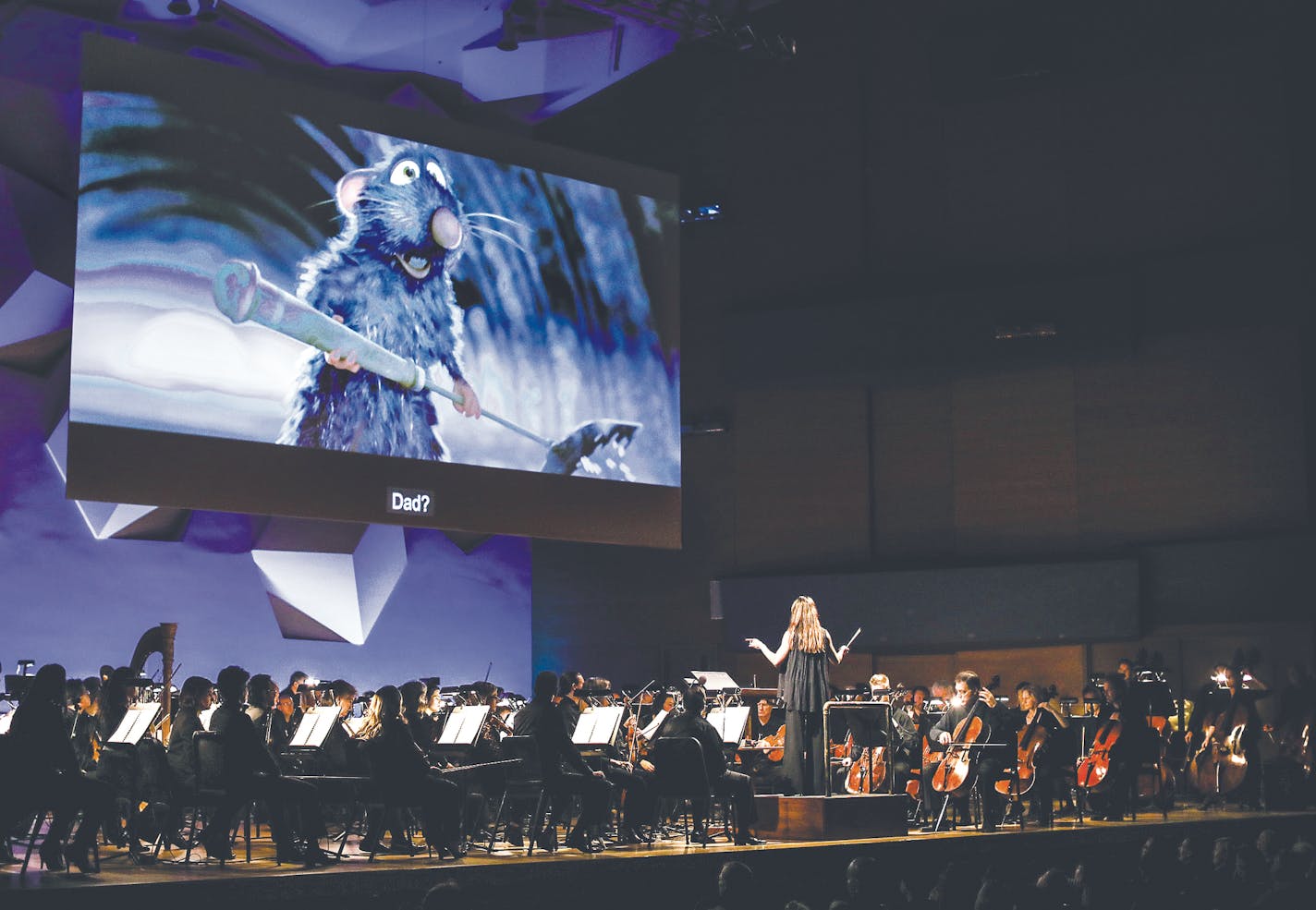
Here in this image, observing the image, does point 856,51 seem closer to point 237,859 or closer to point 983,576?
point 983,576

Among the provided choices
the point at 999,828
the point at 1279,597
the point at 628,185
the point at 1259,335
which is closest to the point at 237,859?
the point at 999,828

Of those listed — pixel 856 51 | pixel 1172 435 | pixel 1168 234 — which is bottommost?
pixel 1172 435

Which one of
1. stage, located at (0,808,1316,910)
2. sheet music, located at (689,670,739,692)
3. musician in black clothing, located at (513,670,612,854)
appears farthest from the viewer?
sheet music, located at (689,670,739,692)

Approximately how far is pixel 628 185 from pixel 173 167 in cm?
482

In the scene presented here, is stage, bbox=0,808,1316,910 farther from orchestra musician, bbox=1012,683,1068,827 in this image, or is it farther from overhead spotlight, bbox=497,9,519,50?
overhead spotlight, bbox=497,9,519,50

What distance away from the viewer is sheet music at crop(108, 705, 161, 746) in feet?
30.3

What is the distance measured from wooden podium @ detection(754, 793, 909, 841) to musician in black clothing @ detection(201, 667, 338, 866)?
3375 mm

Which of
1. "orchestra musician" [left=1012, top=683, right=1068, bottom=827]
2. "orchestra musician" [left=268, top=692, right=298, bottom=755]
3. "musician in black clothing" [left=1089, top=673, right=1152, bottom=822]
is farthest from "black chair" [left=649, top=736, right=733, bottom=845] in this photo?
"musician in black clothing" [left=1089, top=673, right=1152, bottom=822]

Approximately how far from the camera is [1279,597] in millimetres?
15180

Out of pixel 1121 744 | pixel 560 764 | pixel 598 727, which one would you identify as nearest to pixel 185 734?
pixel 560 764

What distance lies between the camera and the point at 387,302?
13516mm

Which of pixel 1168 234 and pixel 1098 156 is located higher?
pixel 1098 156

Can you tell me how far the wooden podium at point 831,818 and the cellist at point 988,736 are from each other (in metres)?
0.91

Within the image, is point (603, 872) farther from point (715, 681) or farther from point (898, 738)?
point (715, 681)
